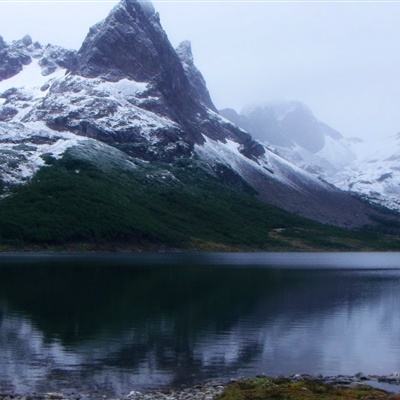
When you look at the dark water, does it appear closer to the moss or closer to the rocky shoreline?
the rocky shoreline

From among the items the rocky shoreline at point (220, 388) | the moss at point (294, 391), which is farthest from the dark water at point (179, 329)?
the moss at point (294, 391)

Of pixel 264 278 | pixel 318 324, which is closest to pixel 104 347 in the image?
pixel 318 324

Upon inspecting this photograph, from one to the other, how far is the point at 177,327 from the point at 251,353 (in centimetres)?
1676

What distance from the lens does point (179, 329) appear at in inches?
3287

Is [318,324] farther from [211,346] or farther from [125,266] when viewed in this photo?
[125,266]

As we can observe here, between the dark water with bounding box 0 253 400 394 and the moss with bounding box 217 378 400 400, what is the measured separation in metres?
5.70

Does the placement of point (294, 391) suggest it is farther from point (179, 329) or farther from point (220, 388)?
point (179, 329)

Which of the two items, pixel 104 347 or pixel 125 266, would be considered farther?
pixel 125 266

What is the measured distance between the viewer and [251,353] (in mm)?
69750

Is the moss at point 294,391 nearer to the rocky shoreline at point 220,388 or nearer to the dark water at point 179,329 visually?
the rocky shoreline at point 220,388

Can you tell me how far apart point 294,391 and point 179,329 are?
33.8 m

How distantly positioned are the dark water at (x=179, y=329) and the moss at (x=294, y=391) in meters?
5.70

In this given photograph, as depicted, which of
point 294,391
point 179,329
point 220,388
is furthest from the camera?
point 179,329

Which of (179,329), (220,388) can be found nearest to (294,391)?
(220,388)
